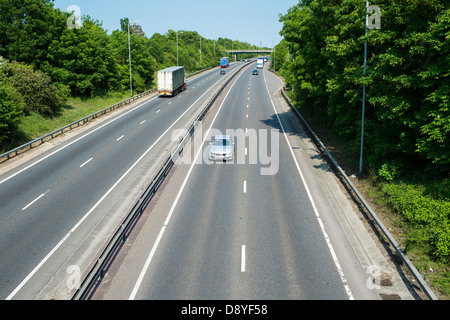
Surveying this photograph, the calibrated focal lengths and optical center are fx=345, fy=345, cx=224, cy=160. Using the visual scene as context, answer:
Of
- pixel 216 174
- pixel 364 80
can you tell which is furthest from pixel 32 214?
pixel 364 80

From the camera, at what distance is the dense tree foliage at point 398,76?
16.1 meters

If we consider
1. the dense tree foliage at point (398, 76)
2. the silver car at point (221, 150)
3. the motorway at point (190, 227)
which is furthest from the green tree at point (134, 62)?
the dense tree foliage at point (398, 76)

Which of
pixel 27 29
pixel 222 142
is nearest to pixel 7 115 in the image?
pixel 222 142

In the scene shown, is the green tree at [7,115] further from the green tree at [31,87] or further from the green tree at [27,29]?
the green tree at [27,29]

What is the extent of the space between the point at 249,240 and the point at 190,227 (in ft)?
9.84

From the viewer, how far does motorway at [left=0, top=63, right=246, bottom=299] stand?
13.6m

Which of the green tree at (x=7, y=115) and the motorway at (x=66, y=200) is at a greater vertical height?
the green tree at (x=7, y=115)

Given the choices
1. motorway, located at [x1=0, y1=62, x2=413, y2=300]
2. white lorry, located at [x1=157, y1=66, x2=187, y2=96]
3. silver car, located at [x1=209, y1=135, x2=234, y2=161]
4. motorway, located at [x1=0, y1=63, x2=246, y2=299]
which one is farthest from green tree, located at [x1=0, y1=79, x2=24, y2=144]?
white lorry, located at [x1=157, y1=66, x2=187, y2=96]

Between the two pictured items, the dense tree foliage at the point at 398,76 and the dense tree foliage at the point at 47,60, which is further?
the dense tree foliage at the point at 47,60

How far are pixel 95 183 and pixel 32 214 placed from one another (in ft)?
15.1

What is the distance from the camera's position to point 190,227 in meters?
16.5

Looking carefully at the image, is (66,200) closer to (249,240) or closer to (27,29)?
(249,240)

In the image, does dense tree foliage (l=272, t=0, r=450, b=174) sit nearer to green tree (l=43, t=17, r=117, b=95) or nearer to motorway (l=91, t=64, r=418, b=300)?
motorway (l=91, t=64, r=418, b=300)

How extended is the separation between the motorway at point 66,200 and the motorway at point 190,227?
0.24ft
